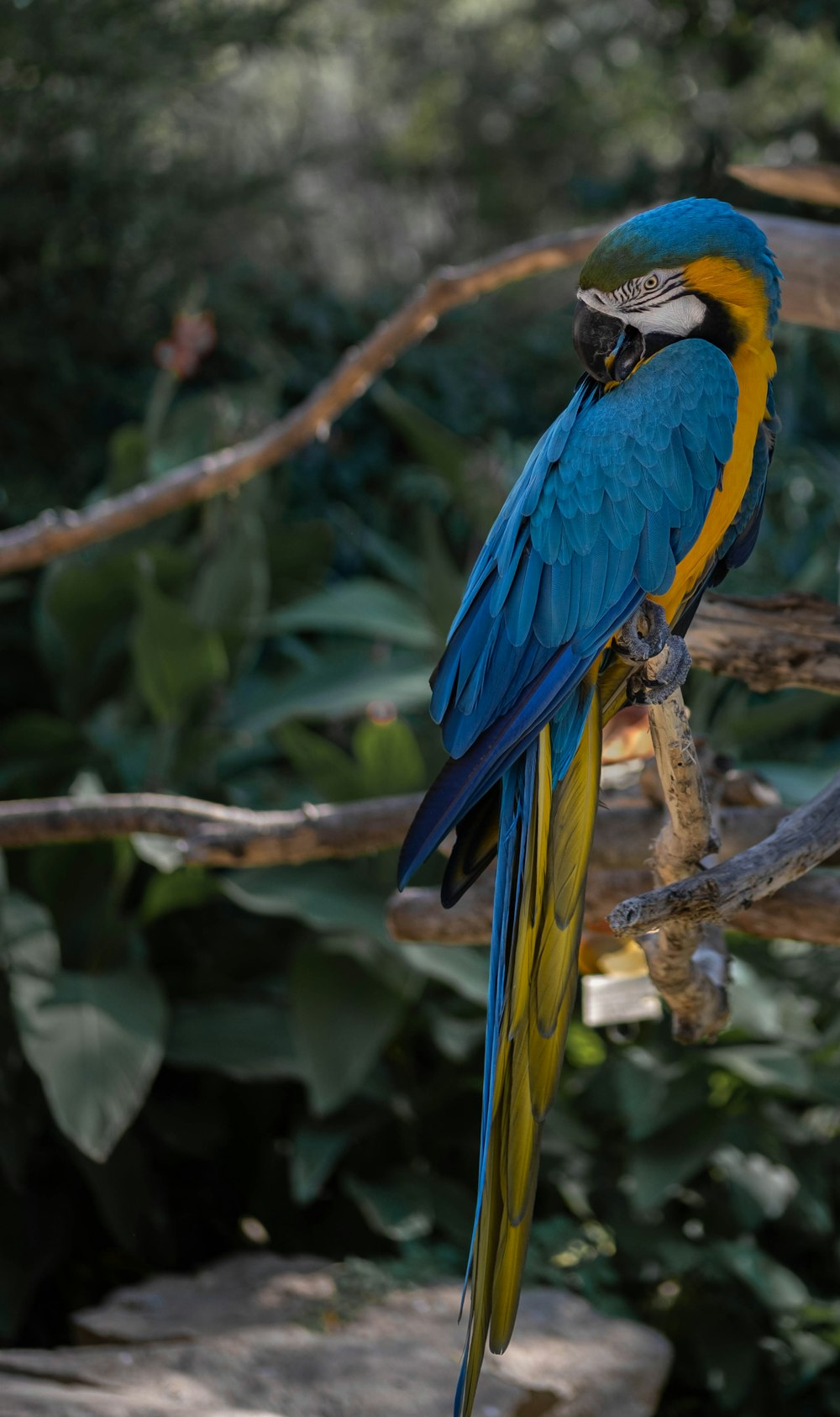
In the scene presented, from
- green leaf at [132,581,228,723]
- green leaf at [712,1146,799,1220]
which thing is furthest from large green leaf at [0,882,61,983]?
green leaf at [712,1146,799,1220]

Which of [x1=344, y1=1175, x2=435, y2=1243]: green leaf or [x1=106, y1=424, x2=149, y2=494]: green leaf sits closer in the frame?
[x1=344, y1=1175, x2=435, y2=1243]: green leaf

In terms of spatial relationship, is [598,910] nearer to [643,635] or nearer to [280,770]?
[643,635]

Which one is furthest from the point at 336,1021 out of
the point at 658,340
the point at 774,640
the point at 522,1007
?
the point at 658,340

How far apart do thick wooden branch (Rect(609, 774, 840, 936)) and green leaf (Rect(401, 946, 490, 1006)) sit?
933 millimetres

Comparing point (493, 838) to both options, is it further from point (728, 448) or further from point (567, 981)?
point (728, 448)

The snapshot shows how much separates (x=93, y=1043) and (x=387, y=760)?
599 mm

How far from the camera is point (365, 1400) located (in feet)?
4.57

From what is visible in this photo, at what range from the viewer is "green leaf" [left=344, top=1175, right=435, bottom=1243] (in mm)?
1859

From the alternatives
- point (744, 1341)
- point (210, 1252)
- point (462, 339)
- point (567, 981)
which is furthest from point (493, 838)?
point (462, 339)

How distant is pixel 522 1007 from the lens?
81cm

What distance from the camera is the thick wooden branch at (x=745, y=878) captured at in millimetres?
756

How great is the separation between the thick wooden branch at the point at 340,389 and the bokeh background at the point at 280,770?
442 millimetres

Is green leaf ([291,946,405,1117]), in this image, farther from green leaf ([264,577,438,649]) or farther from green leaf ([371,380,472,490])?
green leaf ([371,380,472,490])

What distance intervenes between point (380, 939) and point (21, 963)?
1.70 ft
